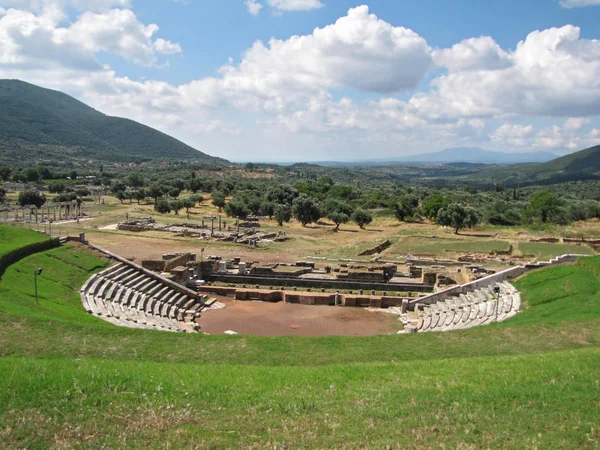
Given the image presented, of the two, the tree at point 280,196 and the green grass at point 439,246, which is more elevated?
the tree at point 280,196

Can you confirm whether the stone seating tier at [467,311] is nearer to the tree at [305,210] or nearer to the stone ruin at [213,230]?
the stone ruin at [213,230]

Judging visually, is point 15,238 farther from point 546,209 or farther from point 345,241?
point 546,209

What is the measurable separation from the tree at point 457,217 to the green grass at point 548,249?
12.2m

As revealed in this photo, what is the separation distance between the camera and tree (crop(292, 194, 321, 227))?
70.2 m

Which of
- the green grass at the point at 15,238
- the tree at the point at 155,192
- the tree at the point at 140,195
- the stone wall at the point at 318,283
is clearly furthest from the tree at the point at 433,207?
the green grass at the point at 15,238

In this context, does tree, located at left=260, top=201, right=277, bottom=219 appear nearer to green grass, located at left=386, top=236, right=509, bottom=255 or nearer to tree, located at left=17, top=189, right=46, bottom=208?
green grass, located at left=386, top=236, right=509, bottom=255

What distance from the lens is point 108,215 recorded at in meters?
71.6

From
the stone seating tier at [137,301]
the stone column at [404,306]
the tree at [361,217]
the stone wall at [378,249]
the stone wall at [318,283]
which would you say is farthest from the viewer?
the tree at [361,217]

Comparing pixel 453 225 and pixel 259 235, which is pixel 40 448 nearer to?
pixel 259 235

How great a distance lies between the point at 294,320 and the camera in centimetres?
2575

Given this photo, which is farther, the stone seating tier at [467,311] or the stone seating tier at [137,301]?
the stone seating tier at [467,311]

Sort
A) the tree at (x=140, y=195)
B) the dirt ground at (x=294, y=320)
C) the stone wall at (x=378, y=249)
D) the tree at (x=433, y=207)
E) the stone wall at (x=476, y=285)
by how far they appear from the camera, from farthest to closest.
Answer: the tree at (x=140, y=195) < the tree at (x=433, y=207) < the stone wall at (x=378, y=249) < the stone wall at (x=476, y=285) < the dirt ground at (x=294, y=320)

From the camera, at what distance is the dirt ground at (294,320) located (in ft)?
78.1

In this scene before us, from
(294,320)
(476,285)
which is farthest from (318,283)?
(476,285)
